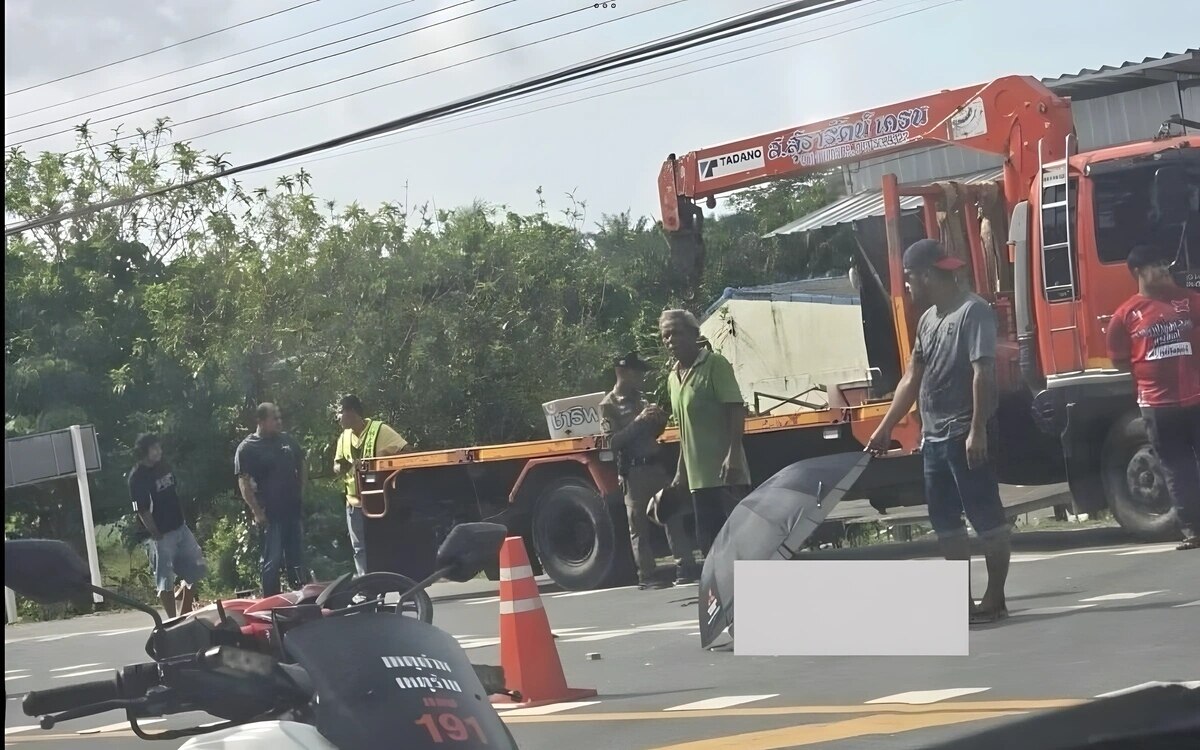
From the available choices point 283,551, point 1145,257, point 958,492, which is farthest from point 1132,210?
point 283,551

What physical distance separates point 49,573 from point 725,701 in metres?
1.49

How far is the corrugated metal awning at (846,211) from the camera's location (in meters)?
3.33

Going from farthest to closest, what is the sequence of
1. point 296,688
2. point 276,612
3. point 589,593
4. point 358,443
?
point 589,593, point 358,443, point 276,612, point 296,688

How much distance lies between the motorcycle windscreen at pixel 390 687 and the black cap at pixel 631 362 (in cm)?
80

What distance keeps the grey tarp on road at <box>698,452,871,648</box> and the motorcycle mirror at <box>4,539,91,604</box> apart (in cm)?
139

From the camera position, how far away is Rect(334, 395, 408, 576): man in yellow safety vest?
3.36 m

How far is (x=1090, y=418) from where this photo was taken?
3.25 metres

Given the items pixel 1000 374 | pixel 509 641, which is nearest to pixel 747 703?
pixel 509 641

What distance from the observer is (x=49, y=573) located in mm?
2611

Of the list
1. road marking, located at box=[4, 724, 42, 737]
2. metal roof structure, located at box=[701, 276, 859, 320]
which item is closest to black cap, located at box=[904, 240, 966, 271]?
metal roof structure, located at box=[701, 276, 859, 320]

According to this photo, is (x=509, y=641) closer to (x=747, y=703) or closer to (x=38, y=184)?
(x=747, y=703)

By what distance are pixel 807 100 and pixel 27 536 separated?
1951mm

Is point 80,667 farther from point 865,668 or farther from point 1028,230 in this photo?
point 1028,230

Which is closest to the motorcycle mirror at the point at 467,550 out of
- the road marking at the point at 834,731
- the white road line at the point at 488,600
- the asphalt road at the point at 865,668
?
the asphalt road at the point at 865,668
